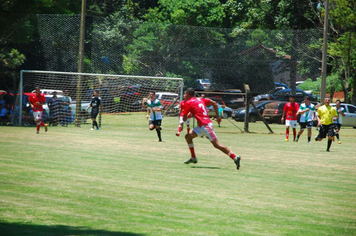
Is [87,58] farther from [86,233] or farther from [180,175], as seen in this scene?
[86,233]

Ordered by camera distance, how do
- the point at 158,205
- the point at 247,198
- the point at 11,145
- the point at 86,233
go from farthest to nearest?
the point at 11,145
the point at 247,198
the point at 158,205
the point at 86,233

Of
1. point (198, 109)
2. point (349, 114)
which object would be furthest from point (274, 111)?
point (198, 109)

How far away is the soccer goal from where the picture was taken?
99.8 feet

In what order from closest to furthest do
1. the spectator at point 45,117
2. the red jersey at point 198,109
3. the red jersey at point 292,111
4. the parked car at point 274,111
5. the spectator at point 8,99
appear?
the red jersey at point 198,109 → the red jersey at point 292,111 → the spectator at point 45,117 → the spectator at point 8,99 → the parked car at point 274,111

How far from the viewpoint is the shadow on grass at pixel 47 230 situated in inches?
244

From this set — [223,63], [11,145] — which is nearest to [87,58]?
[223,63]

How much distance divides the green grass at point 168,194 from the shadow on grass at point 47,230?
1 centimetres

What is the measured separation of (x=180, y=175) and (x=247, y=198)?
2.81 m

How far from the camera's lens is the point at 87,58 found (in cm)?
3472

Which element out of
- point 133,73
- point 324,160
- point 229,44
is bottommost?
point 324,160

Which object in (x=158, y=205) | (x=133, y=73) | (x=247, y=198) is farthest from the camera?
(x=133, y=73)

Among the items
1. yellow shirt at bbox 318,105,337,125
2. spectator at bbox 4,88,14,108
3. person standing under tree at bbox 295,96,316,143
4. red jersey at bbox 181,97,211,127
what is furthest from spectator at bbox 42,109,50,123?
red jersey at bbox 181,97,211,127

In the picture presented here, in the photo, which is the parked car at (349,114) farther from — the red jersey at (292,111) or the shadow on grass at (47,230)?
the shadow on grass at (47,230)

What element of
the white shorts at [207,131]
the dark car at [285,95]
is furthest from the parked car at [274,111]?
the white shorts at [207,131]
